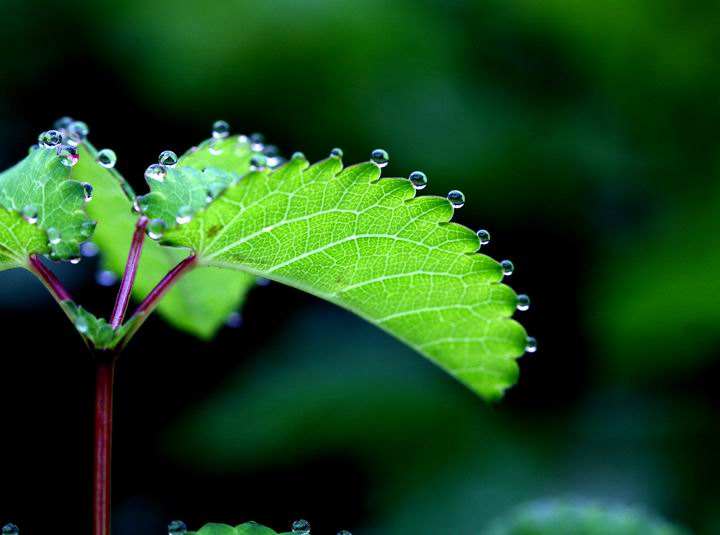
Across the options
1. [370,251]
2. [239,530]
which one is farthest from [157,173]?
[239,530]

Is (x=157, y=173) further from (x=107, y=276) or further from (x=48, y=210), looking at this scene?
(x=107, y=276)

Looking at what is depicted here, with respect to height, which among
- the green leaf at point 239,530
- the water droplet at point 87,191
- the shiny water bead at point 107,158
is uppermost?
the shiny water bead at point 107,158

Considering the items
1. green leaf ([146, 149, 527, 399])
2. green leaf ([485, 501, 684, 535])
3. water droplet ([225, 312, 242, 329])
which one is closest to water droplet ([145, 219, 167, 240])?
green leaf ([146, 149, 527, 399])

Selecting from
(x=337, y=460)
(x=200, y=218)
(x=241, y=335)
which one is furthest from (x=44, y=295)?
(x=200, y=218)

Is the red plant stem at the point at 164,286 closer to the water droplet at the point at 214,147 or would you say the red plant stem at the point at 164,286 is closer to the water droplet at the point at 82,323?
the water droplet at the point at 82,323

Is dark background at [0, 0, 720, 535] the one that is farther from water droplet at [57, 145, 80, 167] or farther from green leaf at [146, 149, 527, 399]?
water droplet at [57, 145, 80, 167]

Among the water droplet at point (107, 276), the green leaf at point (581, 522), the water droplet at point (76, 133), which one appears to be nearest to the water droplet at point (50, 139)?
the water droplet at point (76, 133)

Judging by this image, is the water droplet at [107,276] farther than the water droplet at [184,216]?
Yes
